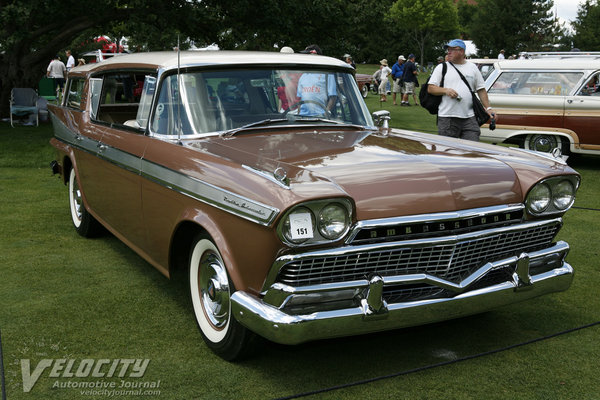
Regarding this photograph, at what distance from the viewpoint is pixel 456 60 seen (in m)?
7.15

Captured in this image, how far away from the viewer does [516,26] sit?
64.1 meters

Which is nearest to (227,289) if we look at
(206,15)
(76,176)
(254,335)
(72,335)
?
(254,335)

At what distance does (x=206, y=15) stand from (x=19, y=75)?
463 cm

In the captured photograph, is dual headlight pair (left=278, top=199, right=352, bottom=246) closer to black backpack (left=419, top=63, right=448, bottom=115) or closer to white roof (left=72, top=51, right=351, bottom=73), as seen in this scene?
white roof (left=72, top=51, right=351, bottom=73)

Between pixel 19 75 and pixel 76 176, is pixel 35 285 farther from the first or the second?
pixel 19 75

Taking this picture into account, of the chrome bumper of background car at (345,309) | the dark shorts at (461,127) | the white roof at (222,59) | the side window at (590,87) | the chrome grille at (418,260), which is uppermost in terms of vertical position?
the white roof at (222,59)

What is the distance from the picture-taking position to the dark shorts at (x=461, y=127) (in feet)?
23.3

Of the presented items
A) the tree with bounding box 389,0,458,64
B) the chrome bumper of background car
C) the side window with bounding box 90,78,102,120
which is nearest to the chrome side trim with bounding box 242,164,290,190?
the chrome bumper of background car

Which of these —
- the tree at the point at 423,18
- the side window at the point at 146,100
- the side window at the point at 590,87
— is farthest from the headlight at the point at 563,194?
the tree at the point at 423,18

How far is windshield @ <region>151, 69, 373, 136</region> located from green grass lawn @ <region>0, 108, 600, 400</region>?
125cm

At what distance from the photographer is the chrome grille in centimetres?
312

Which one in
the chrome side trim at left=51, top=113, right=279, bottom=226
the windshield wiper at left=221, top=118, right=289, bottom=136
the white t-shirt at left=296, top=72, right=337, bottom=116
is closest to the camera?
the chrome side trim at left=51, top=113, right=279, bottom=226

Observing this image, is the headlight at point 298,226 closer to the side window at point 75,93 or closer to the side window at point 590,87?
the side window at point 75,93

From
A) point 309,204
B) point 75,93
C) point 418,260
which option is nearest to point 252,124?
point 309,204
